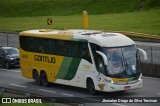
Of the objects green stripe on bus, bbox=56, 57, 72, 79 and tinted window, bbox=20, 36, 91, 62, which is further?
green stripe on bus, bbox=56, 57, 72, 79

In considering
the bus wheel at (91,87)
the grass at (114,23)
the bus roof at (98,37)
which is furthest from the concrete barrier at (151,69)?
the grass at (114,23)

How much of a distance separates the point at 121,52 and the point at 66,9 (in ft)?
228

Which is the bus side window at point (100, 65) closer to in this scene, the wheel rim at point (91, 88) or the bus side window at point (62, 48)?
the wheel rim at point (91, 88)

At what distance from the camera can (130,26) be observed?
212ft

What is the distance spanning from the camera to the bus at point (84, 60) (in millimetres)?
24172

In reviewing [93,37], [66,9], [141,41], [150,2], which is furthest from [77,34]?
[66,9]

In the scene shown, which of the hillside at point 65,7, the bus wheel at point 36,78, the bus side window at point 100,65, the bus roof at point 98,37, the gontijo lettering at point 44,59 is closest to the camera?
the bus side window at point 100,65

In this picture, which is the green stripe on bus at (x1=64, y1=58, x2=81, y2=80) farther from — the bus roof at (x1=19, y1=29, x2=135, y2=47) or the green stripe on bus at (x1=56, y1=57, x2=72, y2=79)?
the bus roof at (x1=19, y1=29, x2=135, y2=47)

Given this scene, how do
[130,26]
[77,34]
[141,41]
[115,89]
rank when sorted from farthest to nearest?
[130,26]
[141,41]
[77,34]
[115,89]

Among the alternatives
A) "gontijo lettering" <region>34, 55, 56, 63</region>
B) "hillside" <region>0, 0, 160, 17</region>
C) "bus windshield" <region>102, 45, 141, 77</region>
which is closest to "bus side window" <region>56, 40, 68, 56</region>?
"gontijo lettering" <region>34, 55, 56, 63</region>

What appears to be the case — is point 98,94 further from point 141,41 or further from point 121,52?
point 141,41

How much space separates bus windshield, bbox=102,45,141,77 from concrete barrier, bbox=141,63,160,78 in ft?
21.0

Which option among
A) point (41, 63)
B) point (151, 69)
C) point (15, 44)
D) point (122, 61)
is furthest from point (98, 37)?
point (15, 44)

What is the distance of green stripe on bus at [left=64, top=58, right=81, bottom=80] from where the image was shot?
1037 inches
